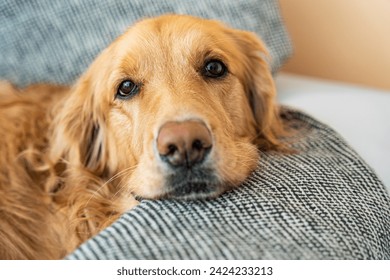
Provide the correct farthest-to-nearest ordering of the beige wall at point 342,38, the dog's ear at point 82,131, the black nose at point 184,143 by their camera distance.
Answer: the beige wall at point 342,38 → the dog's ear at point 82,131 → the black nose at point 184,143

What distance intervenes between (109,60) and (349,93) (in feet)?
3.73

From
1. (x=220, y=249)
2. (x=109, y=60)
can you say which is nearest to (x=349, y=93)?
(x=109, y=60)

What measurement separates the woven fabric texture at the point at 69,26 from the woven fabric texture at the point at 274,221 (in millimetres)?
912

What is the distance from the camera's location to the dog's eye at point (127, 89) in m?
1.62

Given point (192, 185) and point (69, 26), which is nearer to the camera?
point (192, 185)

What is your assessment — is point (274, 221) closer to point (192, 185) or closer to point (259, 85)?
point (192, 185)

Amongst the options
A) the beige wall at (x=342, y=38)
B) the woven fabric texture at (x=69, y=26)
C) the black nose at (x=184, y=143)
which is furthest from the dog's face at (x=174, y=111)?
the beige wall at (x=342, y=38)

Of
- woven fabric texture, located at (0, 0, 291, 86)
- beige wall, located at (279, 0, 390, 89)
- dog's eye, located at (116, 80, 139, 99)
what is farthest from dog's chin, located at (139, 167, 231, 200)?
beige wall, located at (279, 0, 390, 89)

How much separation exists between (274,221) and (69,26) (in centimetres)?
139

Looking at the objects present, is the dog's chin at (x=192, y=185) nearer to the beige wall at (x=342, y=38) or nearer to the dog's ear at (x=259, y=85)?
the dog's ear at (x=259, y=85)

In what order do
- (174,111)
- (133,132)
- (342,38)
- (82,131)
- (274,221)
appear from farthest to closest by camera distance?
(342,38)
(82,131)
(133,132)
(174,111)
(274,221)

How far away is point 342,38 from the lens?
2.66m

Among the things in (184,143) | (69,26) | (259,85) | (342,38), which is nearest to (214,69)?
(259,85)

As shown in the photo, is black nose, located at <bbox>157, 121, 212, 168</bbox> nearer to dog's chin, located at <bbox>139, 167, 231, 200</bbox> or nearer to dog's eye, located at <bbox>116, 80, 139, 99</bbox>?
dog's chin, located at <bbox>139, 167, 231, 200</bbox>
